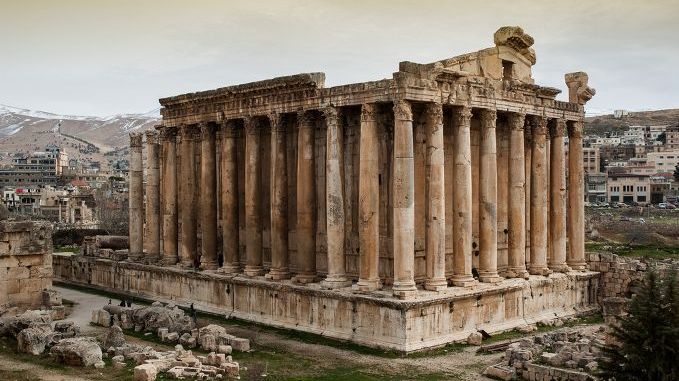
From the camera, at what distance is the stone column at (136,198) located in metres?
40.4

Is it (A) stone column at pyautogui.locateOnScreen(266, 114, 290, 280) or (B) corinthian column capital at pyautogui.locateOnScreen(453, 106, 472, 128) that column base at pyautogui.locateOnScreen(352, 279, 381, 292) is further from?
(B) corinthian column capital at pyautogui.locateOnScreen(453, 106, 472, 128)

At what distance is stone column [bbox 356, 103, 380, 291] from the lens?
86.7 feet

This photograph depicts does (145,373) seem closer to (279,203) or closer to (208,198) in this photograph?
(279,203)

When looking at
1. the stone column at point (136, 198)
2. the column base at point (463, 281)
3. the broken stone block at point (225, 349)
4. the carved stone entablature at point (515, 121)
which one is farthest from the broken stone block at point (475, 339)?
the stone column at point (136, 198)

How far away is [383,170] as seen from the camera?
27797 millimetres

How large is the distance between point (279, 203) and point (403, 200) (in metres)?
7.07

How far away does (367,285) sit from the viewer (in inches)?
1037

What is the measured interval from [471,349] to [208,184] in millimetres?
15918

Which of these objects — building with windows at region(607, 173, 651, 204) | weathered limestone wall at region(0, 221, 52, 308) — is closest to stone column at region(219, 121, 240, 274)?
weathered limestone wall at region(0, 221, 52, 308)

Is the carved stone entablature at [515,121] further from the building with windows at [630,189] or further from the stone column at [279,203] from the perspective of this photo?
the building with windows at [630,189]

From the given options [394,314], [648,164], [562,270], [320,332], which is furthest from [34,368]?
[648,164]

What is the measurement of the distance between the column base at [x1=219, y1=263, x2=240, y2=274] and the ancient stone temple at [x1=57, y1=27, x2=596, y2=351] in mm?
62

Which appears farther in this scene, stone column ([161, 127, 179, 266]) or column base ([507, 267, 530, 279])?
stone column ([161, 127, 179, 266])

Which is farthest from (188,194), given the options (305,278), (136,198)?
(305,278)
